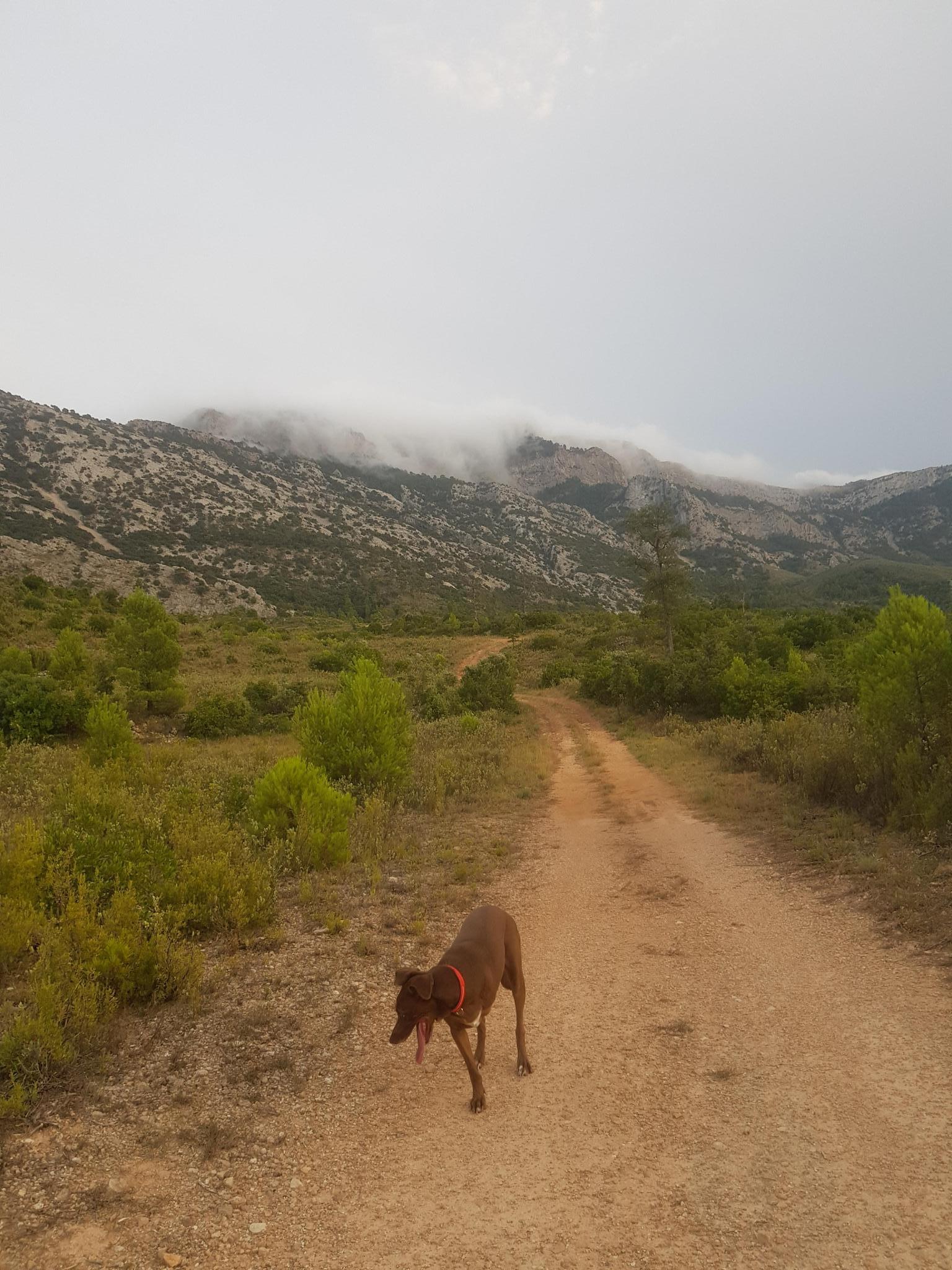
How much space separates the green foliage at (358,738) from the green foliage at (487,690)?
12661 mm

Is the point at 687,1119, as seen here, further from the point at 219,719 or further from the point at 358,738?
the point at 219,719

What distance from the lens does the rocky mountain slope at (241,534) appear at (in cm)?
6556

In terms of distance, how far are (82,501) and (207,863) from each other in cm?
8322

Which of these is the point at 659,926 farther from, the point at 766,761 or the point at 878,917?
the point at 766,761

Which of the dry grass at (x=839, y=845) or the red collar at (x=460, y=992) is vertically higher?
the red collar at (x=460, y=992)

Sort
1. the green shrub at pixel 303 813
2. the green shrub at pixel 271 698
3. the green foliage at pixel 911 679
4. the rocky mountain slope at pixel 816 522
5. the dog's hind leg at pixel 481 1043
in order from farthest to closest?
the rocky mountain slope at pixel 816 522, the green shrub at pixel 271 698, the green foliage at pixel 911 679, the green shrub at pixel 303 813, the dog's hind leg at pixel 481 1043

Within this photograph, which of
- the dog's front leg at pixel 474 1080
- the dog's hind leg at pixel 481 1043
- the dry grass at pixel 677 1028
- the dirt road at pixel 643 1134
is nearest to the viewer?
the dirt road at pixel 643 1134

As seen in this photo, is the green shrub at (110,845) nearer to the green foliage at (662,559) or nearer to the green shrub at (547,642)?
the green foliage at (662,559)

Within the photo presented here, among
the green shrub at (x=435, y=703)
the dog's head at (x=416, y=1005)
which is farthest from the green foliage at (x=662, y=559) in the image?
the dog's head at (x=416, y=1005)

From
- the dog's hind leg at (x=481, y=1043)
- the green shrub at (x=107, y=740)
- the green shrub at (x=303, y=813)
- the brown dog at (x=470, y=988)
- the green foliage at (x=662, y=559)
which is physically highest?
the green foliage at (x=662, y=559)

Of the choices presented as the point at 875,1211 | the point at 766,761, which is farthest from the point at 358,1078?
the point at 766,761

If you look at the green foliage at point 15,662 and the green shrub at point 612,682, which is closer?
the green foliage at point 15,662

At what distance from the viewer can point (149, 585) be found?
61.7 m

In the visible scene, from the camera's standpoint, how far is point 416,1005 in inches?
146
